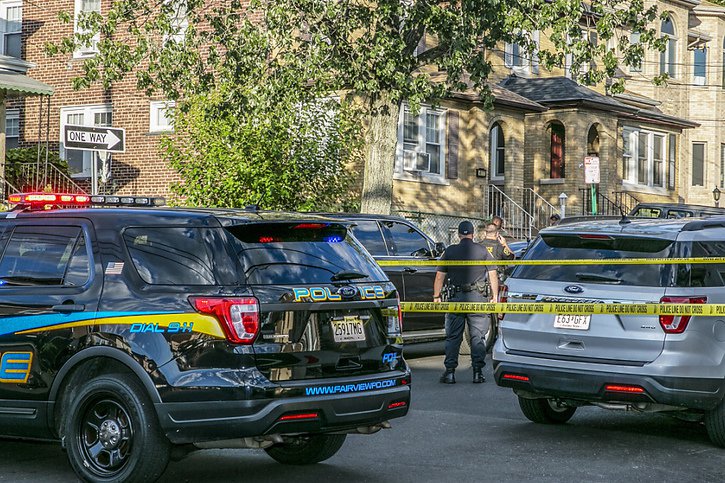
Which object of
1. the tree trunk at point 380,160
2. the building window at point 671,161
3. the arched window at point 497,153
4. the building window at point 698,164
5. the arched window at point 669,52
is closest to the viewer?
the tree trunk at point 380,160

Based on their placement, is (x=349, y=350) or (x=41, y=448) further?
(x=41, y=448)

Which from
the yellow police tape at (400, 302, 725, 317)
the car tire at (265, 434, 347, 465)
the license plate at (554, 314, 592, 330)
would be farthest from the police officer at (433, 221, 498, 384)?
the car tire at (265, 434, 347, 465)

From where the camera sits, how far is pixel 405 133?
30156mm

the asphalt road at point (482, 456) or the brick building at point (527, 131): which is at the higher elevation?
the brick building at point (527, 131)

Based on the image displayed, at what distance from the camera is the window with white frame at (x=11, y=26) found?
3275 centimetres

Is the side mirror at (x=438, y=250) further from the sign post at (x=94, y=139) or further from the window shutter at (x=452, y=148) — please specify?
the window shutter at (x=452, y=148)

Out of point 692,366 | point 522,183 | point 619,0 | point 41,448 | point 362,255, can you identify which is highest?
point 619,0

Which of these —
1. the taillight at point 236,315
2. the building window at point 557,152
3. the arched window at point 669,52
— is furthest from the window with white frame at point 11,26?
the taillight at point 236,315

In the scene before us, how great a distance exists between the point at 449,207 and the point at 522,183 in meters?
4.22

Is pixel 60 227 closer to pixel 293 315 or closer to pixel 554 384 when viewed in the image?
pixel 293 315

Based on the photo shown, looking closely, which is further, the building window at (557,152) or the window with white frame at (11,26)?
the building window at (557,152)

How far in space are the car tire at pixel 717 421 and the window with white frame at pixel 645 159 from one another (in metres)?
31.1

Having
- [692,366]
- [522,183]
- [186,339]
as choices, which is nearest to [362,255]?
[186,339]

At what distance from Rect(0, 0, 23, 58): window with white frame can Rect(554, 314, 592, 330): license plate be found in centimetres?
2654
